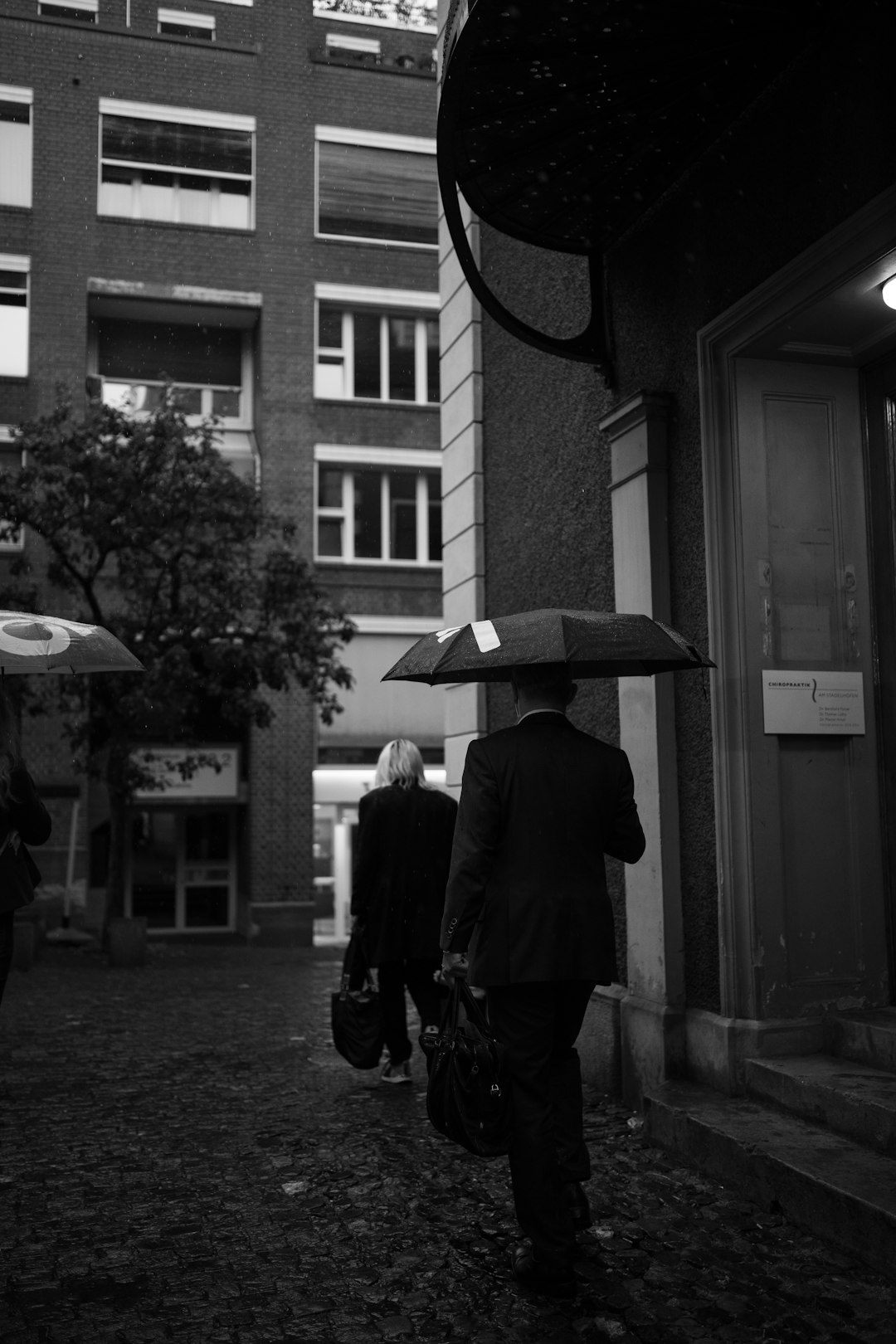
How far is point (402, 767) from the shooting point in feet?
23.7

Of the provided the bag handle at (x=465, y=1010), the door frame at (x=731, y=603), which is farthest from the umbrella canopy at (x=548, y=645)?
the door frame at (x=731, y=603)

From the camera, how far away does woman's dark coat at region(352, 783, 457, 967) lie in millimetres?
6945

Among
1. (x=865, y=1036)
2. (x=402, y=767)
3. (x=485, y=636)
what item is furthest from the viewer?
(x=402, y=767)

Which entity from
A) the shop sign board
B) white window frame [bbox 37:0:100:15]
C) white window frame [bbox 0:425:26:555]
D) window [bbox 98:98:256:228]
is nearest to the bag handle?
the shop sign board

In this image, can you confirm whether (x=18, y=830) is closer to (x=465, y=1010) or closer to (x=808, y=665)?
(x=465, y=1010)

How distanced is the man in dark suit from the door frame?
156 centimetres

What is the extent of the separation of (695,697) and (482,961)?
2.44m

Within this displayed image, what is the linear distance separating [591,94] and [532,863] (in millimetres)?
3512

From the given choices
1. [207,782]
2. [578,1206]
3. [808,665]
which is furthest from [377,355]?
[578,1206]

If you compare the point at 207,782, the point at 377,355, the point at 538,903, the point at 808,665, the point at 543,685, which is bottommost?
the point at 538,903

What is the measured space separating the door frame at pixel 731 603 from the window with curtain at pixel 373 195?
66.8 feet

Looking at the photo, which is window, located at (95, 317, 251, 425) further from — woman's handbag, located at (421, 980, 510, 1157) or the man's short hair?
woman's handbag, located at (421, 980, 510, 1157)

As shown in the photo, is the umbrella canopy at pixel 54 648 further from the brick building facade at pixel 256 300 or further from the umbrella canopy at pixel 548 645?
the brick building facade at pixel 256 300

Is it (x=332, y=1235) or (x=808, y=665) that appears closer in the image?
(x=332, y=1235)
